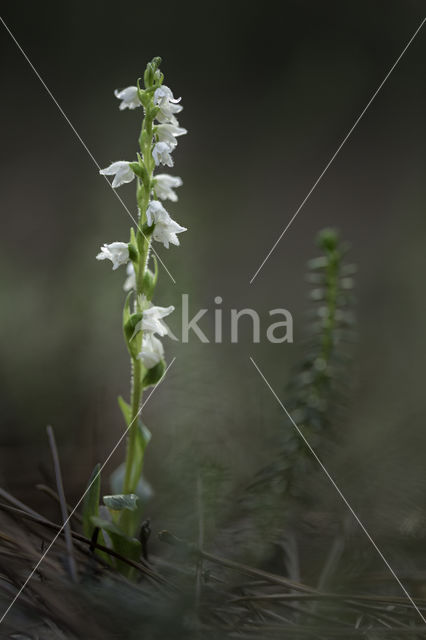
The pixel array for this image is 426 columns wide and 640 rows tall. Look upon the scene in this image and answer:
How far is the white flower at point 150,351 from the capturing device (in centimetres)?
70

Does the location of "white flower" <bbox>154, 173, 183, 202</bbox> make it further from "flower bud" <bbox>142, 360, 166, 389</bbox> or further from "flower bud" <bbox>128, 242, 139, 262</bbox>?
"flower bud" <bbox>142, 360, 166, 389</bbox>

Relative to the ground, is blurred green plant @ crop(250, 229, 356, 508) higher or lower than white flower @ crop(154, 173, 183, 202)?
lower

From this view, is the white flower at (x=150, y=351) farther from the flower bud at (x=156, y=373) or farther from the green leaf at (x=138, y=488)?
the green leaf at (x=138, y=488)

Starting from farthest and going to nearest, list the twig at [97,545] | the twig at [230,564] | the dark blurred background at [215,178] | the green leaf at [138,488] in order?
1. the dark blurred background at [215,178]
2. the green leaf at [138,488]
3. the twig at [97,545]
4. the twig at [230,564]

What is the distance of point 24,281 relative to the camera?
1.40 meters

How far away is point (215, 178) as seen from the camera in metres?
1.96

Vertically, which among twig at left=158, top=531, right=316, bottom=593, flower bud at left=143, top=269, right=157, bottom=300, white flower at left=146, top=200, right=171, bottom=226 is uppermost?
white flower at left=146, top=200, right=171, bottom=226

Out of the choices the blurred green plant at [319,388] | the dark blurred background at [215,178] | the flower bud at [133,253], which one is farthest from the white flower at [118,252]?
the dark blurred background at [215,178]

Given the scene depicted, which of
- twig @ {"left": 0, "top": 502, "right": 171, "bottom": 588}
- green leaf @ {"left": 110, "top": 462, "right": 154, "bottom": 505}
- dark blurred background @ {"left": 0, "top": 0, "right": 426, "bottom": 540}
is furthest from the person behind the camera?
dark blurred background @ {"left": 0, "top": 0, "right": 426, "bottom": 540}

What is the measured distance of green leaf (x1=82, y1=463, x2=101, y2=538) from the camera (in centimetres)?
65

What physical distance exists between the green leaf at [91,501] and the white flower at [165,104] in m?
0.47

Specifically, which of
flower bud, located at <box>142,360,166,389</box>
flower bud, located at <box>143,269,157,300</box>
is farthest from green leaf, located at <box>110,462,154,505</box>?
flower bud, located at <box>143,269,157,300</box>

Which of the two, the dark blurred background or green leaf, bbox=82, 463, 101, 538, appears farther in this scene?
the dark blurred background

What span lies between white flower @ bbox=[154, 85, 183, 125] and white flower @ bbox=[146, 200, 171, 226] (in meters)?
0.12
